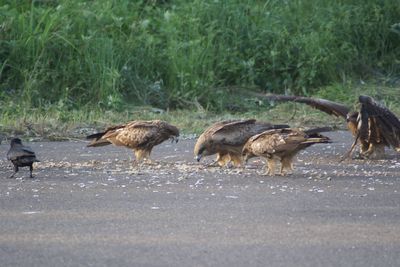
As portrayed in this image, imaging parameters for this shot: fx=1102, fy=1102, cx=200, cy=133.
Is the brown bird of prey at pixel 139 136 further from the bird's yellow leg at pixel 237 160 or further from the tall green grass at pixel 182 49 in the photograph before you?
the tall green grass at pixel 182 49

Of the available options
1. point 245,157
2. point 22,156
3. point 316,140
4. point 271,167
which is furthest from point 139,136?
point 316,140

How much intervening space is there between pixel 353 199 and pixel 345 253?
2376 millimetres

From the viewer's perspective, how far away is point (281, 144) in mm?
Answer: 10797

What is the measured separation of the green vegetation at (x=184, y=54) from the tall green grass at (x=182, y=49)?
18 millimetres

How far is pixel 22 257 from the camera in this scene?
23.3ft

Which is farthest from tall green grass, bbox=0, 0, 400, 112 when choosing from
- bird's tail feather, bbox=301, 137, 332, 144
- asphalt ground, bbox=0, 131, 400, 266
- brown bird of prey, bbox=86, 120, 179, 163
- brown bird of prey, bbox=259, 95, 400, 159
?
bird's tail feather, bbox=301, 137, 332, 144

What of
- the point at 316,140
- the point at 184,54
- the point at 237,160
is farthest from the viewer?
the point at 184,54

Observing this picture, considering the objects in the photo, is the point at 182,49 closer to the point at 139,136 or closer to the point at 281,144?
the point at 139,136

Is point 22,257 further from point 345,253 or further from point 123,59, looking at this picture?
point 123,59

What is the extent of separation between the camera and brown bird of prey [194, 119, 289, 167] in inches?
465

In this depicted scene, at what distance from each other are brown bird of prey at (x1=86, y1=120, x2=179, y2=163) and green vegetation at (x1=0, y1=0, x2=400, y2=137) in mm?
3207

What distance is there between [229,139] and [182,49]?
260 inches

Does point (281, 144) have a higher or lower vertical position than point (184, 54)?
higher

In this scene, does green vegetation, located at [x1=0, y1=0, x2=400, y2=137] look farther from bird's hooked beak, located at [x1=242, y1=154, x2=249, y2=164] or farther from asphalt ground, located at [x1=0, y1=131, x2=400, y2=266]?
bird's hooked beak, located at [x1=242, y1=154, x2=249, y2=164]
